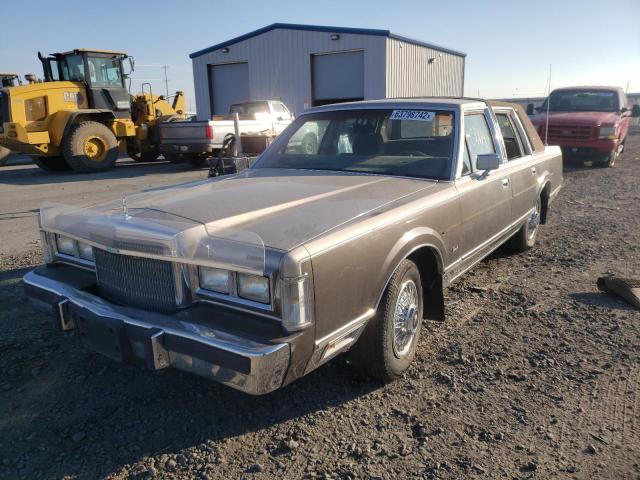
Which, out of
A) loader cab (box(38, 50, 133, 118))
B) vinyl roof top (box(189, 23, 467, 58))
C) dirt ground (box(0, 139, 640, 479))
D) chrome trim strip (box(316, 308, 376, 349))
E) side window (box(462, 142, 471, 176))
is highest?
vinyl roof top (box(189, 23, 467, 58))

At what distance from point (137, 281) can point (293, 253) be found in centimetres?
94

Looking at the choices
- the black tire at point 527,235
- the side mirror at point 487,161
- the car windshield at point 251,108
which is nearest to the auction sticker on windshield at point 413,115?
the side mirror at point 487,161

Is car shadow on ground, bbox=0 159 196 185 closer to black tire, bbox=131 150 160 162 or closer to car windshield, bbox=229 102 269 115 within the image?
black tire, bbox=131 150 160 162

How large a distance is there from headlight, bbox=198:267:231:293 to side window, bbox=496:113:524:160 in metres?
3.43

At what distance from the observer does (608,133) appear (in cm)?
1198

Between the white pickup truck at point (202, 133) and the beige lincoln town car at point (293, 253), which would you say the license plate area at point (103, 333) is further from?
the white pickup truck at point (202, 133)

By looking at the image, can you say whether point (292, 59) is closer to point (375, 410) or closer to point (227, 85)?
point (227, 85)

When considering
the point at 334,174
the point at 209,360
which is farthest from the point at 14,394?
the point at 334,174

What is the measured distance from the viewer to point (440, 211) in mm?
3289

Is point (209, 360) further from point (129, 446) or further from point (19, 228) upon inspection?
point (19, 228)

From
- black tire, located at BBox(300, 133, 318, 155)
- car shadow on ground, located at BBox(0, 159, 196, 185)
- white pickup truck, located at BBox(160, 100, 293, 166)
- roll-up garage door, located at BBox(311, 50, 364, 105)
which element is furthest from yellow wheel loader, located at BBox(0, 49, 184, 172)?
black tire, located at BBox(300, 133, 318, 155)

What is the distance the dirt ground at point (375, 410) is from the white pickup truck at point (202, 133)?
971cm

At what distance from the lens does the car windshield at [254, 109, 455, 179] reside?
3.78m

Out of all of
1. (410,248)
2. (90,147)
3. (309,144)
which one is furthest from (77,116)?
(410,248)
